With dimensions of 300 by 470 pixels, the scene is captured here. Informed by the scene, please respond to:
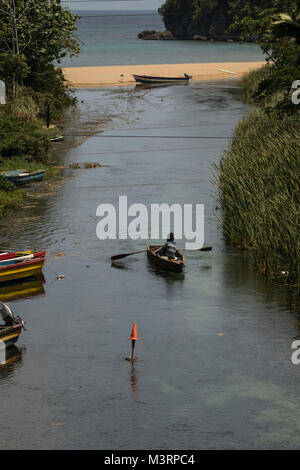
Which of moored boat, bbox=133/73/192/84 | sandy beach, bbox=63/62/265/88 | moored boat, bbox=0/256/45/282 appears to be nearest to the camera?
moored boat, bbox=0/256/45/282

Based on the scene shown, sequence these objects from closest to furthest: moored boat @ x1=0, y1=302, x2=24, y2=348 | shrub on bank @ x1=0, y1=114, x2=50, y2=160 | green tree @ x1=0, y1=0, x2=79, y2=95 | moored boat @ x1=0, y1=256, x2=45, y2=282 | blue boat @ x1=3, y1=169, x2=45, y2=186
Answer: moored boat @ x1=0, y1=302, x2=24, y2=348 → moored boat @ x1=0, y1=256, x2=45, y2=282 → blue boat @ x1=3, y1=169, x2=45, y2=186 → shrub on bank @ x1=0, y1=114, x2=50, y2=160 → green tree @ x1=0, y1=0, x2=79, y2=95

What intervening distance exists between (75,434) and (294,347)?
10693mm

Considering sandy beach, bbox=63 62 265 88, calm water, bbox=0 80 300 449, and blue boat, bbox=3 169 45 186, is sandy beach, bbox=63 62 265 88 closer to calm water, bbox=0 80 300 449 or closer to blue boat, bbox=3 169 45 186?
blue boat, bbox=3 169 45 186

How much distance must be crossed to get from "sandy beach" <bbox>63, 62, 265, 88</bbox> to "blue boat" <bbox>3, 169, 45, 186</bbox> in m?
78.8

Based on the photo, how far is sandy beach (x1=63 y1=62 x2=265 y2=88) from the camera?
482ft

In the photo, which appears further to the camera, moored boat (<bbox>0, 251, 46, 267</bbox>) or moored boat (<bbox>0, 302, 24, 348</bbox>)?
moored boat (<bbox>0, 251, 46, 267</bbox>)

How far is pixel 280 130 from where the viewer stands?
53906mm

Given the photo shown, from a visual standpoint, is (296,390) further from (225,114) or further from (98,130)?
(225,114)

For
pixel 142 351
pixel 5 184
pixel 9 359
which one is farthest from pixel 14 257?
pixel 5 184

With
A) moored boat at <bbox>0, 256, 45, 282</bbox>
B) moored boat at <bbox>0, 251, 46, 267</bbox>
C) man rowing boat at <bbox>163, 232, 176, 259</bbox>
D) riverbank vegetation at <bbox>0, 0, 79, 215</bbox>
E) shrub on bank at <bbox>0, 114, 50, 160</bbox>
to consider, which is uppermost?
riverbank vegetation at <bbox>0, 0, 79, 215</bbox>

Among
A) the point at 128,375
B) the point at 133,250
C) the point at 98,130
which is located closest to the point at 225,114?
the point at 98,130

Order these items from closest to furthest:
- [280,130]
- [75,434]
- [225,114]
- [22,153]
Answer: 1. [75,434]
2. [280,130]
3. [22,153]
4. [225,114]

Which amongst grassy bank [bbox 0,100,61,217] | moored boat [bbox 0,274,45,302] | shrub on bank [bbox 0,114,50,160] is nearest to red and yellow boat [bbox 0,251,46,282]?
moored boat [bbox 0,274,45,302]


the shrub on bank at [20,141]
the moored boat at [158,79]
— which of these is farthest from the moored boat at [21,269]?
the moored boat at [158,79]
